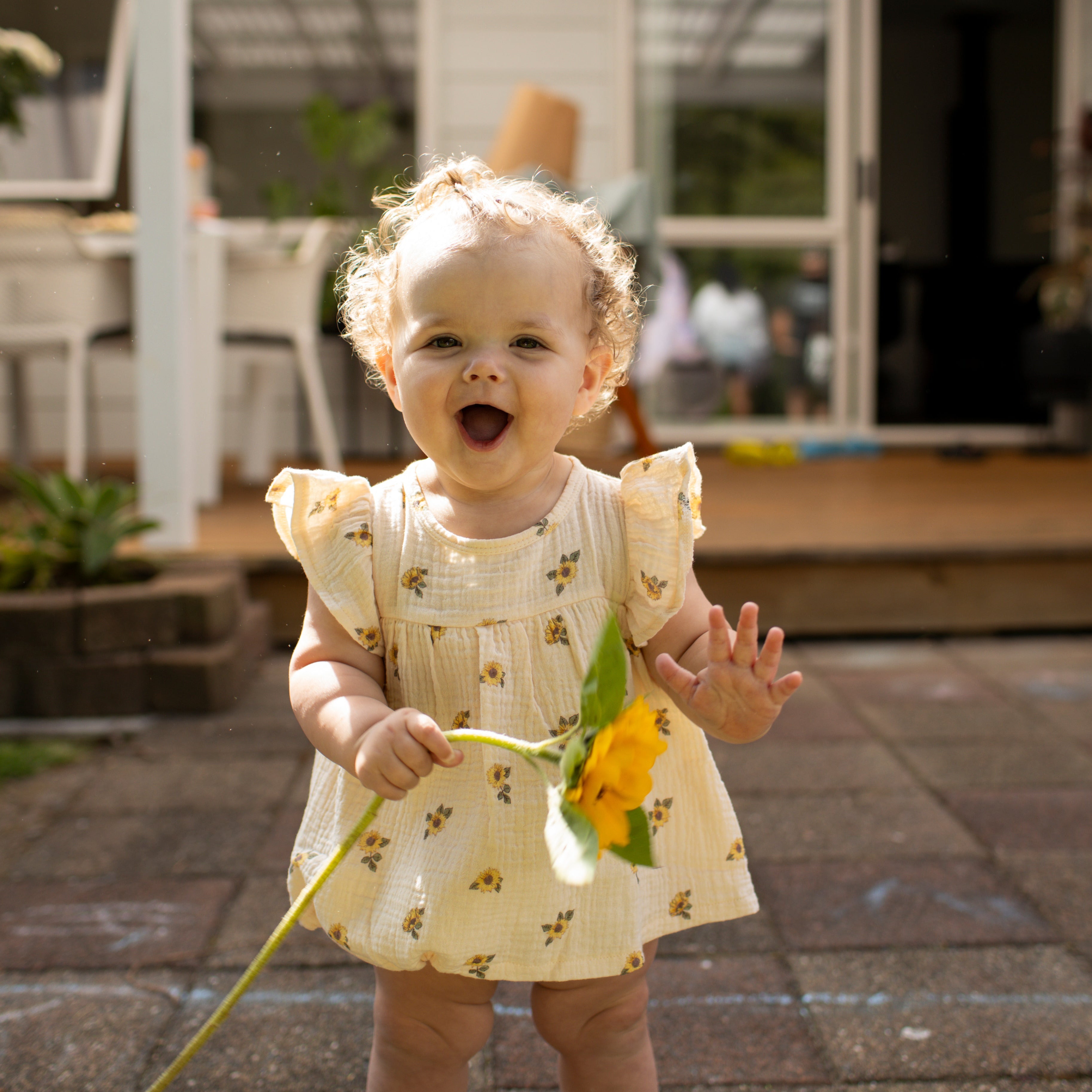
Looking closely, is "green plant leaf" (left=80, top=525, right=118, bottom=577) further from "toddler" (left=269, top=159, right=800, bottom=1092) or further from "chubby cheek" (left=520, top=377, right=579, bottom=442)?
"chubby cheek" (left=520, top=377, right=579, bottom=442)

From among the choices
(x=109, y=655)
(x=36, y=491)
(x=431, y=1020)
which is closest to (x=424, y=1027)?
(x=431, y=1020)

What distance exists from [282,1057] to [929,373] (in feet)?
18.8

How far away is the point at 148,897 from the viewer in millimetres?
1677

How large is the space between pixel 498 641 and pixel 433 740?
0.18 metres

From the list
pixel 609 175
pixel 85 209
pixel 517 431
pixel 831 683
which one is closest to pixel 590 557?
pixel 517 431

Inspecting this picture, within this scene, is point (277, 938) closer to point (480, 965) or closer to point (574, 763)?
point (480, 965)

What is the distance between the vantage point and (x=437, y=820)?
A: 1.00m

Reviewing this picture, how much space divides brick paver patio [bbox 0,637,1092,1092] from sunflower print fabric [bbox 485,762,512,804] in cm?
42

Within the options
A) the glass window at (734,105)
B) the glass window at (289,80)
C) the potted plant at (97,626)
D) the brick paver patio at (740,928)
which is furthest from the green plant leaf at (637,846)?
the glass window at (734,105)

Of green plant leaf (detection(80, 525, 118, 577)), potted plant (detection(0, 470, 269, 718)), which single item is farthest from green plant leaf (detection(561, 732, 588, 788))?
green plant leaf (detection(80, 525, 118, 577))

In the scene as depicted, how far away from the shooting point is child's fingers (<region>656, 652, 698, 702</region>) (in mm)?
942

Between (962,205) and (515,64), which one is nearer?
(515,64)

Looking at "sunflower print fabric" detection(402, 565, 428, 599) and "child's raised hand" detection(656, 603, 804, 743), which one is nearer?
"child's raised hand" detection(656, 603, 804, 743)

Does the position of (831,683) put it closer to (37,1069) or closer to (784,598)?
(784,598)
